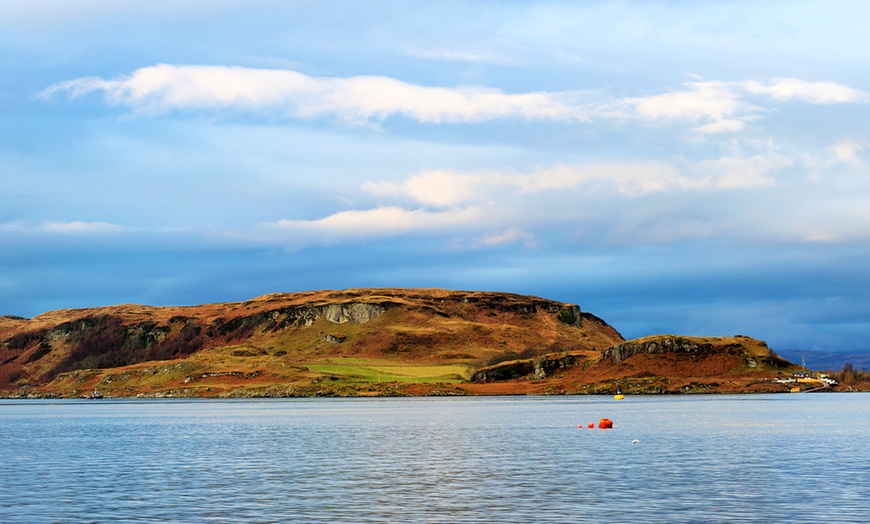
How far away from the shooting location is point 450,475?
222 feet

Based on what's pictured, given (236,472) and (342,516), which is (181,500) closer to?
(342,516)

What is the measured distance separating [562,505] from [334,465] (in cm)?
3016

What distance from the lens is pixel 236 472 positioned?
71.8 m

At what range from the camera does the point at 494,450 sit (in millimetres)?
90250

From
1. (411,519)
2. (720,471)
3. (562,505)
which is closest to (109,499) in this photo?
(411,519)

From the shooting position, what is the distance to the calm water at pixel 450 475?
49.5m

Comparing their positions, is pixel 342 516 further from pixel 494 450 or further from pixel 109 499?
pixel 494 450

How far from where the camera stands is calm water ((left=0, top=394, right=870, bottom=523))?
1948 inches

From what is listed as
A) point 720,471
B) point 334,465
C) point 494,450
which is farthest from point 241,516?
point 494,450

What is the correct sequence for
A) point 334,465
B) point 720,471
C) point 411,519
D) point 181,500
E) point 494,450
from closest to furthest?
point 411,519 < point 181,500 < point 720,471 < point 334,465 < point 494,450

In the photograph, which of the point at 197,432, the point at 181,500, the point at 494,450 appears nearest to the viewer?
the point at 181,500

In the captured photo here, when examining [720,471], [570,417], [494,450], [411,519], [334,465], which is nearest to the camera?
[411,519]

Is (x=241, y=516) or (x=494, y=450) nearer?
(x=241, y=516)

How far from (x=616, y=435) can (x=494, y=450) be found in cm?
2521
